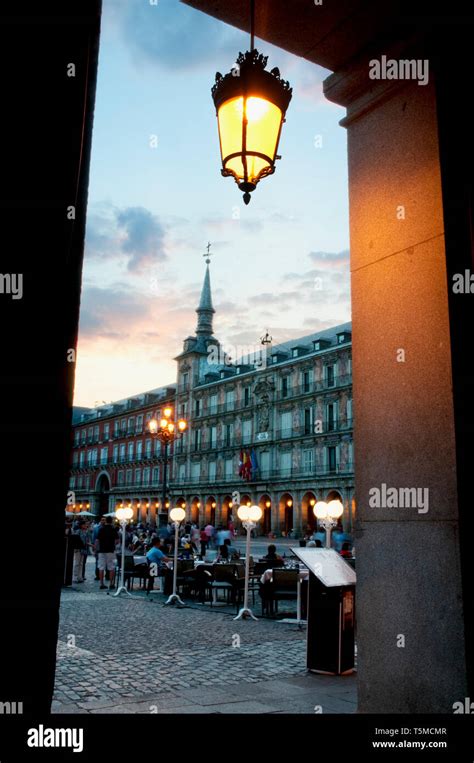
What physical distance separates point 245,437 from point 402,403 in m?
42.9

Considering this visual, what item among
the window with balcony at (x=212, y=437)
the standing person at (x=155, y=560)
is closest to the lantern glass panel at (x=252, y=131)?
the standing person at (x=155, y=560)

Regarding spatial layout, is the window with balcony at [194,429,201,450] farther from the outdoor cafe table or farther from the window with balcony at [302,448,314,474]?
the outdoor cafe table

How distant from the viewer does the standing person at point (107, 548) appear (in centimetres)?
1357

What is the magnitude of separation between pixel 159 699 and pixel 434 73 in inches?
179

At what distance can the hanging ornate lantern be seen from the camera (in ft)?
9.63

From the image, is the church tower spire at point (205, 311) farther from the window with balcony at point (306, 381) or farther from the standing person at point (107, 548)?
the standing person at point (107, 548)

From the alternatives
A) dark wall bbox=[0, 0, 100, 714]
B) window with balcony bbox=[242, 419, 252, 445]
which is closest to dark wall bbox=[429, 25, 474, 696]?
dark wall bbox=[0, 0, 100, 714]

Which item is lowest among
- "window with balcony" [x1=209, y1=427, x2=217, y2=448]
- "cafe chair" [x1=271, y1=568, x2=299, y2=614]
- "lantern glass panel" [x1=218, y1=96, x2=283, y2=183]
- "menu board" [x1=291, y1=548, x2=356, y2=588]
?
"cafe chair" [x1=271, y1=568, x2=299, y2=614]

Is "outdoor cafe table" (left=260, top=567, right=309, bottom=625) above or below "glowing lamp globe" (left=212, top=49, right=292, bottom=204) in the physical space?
below

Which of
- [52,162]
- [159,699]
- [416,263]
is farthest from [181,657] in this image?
[52,162]

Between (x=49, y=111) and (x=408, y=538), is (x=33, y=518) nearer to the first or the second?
(x=49, y=111)

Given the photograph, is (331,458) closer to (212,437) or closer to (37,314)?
(212,437)

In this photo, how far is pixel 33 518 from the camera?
186 cm

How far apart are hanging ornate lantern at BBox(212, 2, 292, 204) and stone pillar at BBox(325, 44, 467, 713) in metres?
0.77
